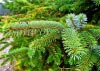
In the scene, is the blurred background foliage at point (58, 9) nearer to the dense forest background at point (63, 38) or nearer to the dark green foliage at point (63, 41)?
the dense forest background at point (63, 38)

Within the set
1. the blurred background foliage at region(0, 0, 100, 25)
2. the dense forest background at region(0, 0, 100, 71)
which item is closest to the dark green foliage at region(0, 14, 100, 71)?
the dense forest background at region(0, 0, 100, 71)

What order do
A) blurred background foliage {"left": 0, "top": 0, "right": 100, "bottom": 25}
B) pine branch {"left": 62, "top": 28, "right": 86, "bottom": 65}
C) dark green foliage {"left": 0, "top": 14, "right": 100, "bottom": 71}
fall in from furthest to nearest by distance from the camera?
blurred background foliage {"left": 0, "top": 0, "right": 100, "bottom": 25}, dark green foliage {"left": 0, "top": 14, "right": 100, "bottom": 71}, pine branch {"left": 62, "top": 28, "right": 86, "bottom": 65}

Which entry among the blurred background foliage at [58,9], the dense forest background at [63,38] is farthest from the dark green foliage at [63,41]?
the blurred background foliage at [58,9]

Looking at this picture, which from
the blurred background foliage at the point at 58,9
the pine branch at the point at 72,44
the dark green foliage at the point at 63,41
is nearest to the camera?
the pine branch at the point at 72,44

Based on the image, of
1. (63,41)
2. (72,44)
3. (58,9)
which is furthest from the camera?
(58,9)

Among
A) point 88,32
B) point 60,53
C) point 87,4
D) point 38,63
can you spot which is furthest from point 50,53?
point 87,4

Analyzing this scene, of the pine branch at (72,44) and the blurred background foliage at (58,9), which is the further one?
the blurred background foliage at (58,9)

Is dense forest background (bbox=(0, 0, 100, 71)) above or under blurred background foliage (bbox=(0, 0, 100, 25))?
under

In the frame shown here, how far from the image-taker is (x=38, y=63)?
1.94 meters

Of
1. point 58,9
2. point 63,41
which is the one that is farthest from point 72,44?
point 58,9

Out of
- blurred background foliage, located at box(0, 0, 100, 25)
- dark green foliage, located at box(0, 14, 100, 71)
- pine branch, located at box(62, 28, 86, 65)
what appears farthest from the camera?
blurred background foliage, located at box(0, 0, 100, 25)

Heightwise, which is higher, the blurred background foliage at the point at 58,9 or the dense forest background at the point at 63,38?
the blurred background foliage at the point at 58,9

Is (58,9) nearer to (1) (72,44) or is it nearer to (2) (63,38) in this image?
(2) (63,38)

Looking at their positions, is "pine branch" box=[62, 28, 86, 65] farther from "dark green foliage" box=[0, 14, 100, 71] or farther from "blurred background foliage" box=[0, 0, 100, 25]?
"blurred background foliage" box=[0, 0, 100, 25]
